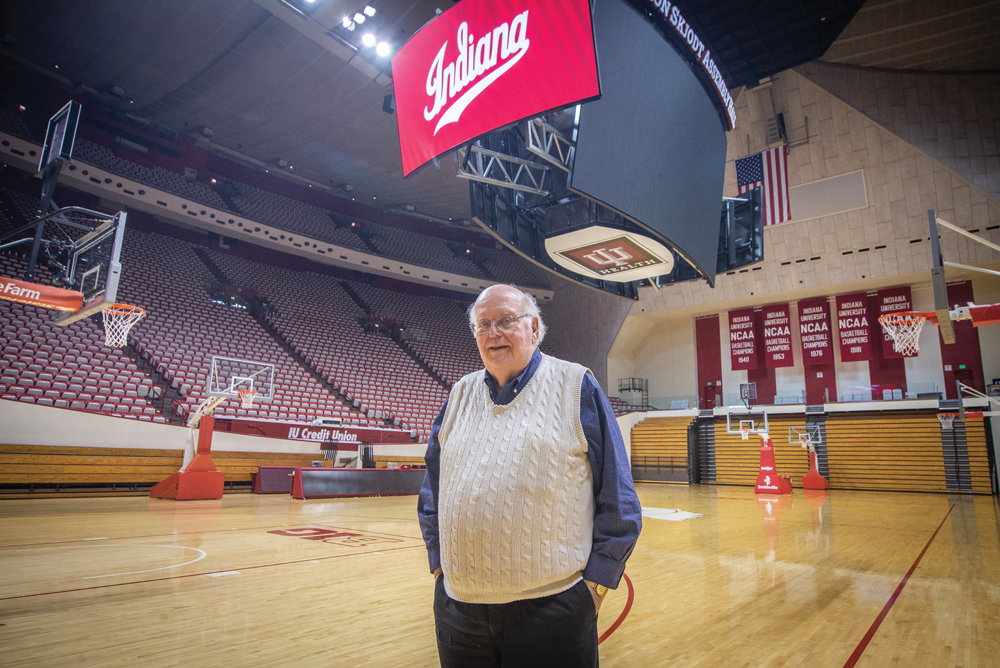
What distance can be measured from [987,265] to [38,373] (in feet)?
75.1

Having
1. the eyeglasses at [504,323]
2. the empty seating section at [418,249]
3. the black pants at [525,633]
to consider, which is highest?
the empty seating section at [418,249]

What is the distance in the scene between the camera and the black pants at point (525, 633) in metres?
1.29

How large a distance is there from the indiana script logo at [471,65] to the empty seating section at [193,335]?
9.25 metres

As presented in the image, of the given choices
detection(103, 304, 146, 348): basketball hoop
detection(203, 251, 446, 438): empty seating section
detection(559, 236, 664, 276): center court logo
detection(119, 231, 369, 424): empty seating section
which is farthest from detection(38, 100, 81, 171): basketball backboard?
detection(203, 251, 446, 438): empty seating section

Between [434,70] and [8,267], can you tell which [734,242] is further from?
[8,267]

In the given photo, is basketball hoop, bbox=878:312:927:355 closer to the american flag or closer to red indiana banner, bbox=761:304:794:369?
red indiana banner, bbox=761:304:794:369

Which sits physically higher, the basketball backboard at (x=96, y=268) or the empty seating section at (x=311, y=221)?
the empty seating section at (x=311, y=221)

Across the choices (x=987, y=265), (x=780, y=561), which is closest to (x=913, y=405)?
(x=987, y=265)

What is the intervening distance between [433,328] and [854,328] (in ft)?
51.0

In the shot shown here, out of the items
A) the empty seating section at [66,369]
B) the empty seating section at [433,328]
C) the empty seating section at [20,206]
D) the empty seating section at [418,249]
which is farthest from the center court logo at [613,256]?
the empty seating section at [20,206]

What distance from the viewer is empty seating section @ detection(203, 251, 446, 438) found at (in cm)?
1705

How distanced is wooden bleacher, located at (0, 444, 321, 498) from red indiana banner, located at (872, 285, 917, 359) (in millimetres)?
18553

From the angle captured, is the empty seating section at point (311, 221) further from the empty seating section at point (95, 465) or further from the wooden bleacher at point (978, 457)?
the wooden bleacher at point (978, 457)

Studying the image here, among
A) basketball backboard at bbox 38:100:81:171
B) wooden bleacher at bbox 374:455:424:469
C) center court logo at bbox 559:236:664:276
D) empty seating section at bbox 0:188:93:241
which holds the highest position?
empty seating section at bbox 0:188:93:241
